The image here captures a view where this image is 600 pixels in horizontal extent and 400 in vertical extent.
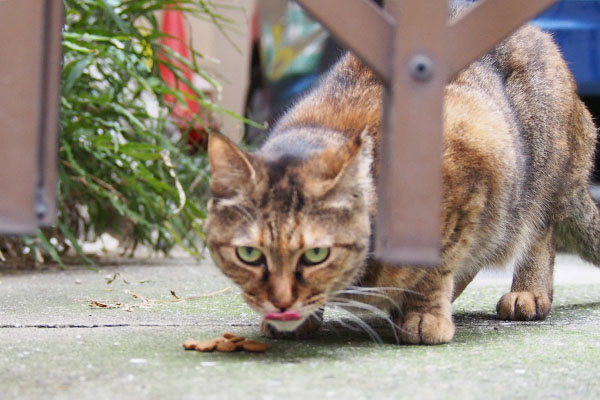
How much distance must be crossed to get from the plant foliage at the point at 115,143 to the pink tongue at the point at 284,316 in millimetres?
1508

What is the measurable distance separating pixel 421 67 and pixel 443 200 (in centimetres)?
74

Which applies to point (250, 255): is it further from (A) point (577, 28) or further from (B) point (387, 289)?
(A) point (577, 28)

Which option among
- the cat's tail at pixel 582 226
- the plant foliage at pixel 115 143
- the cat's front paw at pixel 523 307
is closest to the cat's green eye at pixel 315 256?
the cat's front paw at pixel 523 307

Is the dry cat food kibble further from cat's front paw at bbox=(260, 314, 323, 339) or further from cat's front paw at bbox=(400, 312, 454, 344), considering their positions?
cat's front paw at bbox=(400, 312, 454, 344)

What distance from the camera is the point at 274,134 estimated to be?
7.48 ft

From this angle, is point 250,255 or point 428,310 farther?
point 428,310

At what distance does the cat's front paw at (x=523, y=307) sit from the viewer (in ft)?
7.69

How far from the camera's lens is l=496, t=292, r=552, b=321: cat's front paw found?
234 centimetres

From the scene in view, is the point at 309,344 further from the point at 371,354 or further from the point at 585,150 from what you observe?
the point at 585,150

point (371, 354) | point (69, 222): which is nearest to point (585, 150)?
point (371, 354)

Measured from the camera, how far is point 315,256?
68.4 inches

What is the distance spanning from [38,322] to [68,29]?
60.1 inches

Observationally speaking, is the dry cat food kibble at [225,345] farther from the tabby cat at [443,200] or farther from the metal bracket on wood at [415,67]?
the metal bracket on wood at [415,67]

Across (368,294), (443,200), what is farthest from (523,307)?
(368,294)
